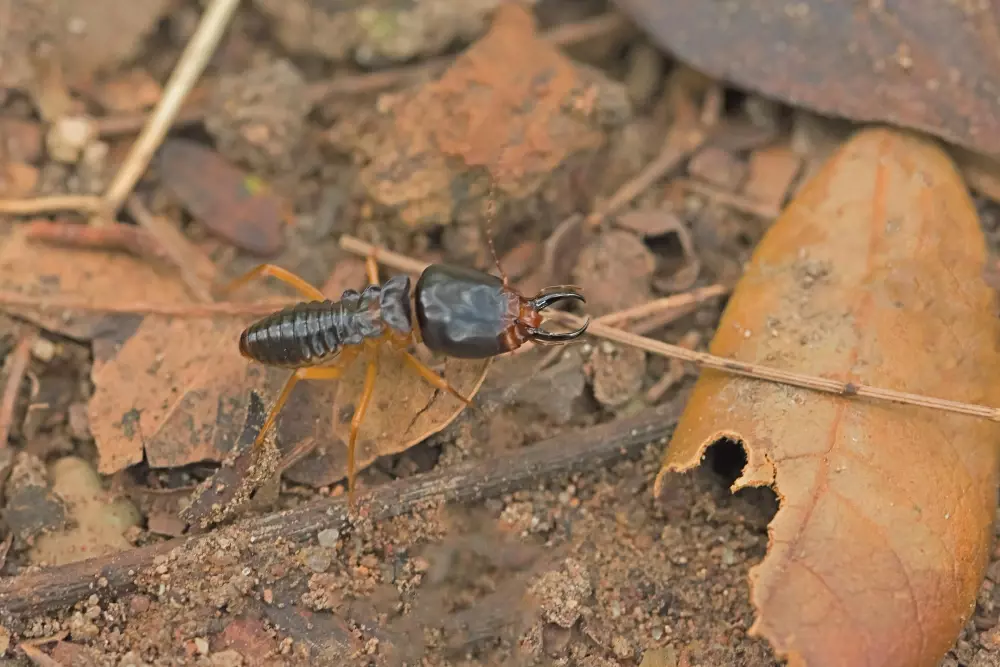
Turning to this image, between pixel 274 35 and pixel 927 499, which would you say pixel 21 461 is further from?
pixel 927 499

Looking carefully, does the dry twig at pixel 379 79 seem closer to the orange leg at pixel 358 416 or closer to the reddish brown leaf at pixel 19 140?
the reddish brown leaf at pixel 19 140

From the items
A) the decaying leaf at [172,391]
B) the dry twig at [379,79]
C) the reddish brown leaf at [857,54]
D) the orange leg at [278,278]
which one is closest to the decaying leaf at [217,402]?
the decaying leaf at [172,391]

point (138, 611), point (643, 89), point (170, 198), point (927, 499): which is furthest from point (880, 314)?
point (170, 198)

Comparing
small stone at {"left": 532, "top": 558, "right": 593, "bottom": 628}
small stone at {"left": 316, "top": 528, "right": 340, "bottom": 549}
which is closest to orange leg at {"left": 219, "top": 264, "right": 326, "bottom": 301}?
small stone at {"left": 316, "top": 528, "right": 340, "bottom": 549}

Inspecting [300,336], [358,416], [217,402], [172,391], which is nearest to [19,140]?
[172,391]

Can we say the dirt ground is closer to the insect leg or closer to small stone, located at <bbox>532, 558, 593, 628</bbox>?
small stone, located at <bbox>532, 558, 593, 628</bbox>

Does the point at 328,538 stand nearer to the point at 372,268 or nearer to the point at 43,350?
the point at 372,268
